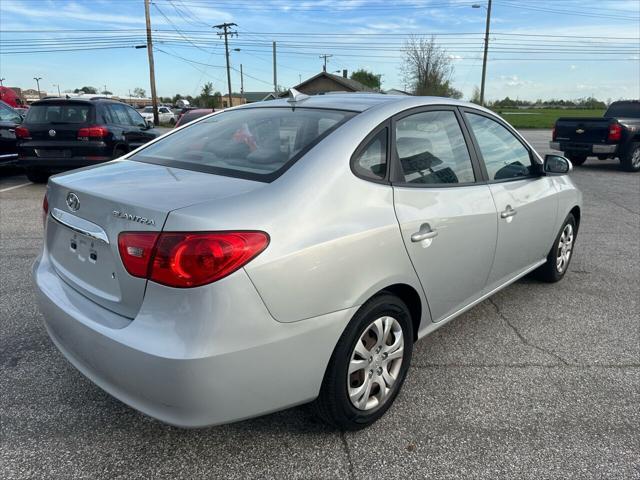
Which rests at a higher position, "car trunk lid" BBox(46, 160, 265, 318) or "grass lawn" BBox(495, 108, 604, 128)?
"car trunk lid" BBox(46, 160, 265, 318)

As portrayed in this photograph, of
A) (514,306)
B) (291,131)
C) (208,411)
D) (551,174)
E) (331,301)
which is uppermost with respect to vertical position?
(291,131)

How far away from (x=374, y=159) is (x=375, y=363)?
1007 mm

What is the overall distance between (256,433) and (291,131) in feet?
5.05

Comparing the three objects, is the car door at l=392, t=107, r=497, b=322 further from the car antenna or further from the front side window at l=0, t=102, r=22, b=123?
the front side window at l=0, t=102, r=22, b=123

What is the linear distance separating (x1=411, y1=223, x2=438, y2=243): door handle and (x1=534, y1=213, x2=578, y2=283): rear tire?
2.21 m

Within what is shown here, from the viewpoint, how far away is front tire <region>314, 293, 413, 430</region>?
7.54ft

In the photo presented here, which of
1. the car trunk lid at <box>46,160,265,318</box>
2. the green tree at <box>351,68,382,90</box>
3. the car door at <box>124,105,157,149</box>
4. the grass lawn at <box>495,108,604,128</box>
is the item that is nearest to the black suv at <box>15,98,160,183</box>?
the car door at <box>124,105,157,149</box>

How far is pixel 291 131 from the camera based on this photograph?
2.68m

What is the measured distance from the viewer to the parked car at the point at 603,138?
12.8 metres

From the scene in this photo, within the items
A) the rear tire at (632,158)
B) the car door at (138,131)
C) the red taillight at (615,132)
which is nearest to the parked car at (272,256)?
the car door at (138,131)

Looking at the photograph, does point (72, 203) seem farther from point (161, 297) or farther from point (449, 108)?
point (449, 108)

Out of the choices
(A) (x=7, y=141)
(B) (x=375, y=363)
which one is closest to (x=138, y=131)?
(A) (x=7, y=141)

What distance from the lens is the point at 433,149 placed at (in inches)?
117

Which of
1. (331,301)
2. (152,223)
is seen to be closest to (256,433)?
(331,301)
